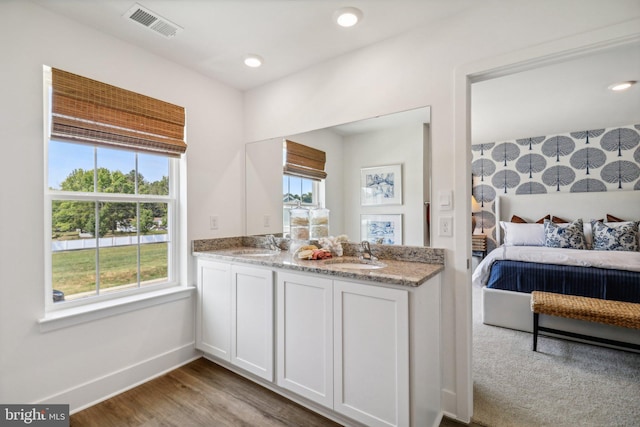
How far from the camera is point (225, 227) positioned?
2.83 m

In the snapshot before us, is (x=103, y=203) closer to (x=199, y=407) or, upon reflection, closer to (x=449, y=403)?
(x=199, y=407)

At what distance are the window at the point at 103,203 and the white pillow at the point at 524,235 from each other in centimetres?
479

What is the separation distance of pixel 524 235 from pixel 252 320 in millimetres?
4409

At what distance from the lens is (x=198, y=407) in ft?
6.30

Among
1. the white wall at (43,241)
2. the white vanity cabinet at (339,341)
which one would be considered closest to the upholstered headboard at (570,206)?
the white vanity cabinet at (339,341)

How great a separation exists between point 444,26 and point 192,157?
2.14m

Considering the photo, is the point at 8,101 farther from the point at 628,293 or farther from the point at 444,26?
the point at 628,293

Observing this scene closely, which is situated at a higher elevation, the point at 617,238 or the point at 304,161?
the point at 304,161

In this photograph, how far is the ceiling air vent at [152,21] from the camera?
182 cm

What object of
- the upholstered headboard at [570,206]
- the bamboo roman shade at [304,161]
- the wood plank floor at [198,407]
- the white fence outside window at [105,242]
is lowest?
the wood plank floor at [198,407]

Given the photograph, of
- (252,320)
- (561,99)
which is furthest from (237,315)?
(561,99)

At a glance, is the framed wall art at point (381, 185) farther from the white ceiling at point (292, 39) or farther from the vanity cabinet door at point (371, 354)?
the white ceiling at point (292, 39)

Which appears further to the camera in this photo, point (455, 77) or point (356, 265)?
point (356, 265)

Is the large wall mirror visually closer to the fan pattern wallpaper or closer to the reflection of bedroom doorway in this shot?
the reflection of bedroom doorway
